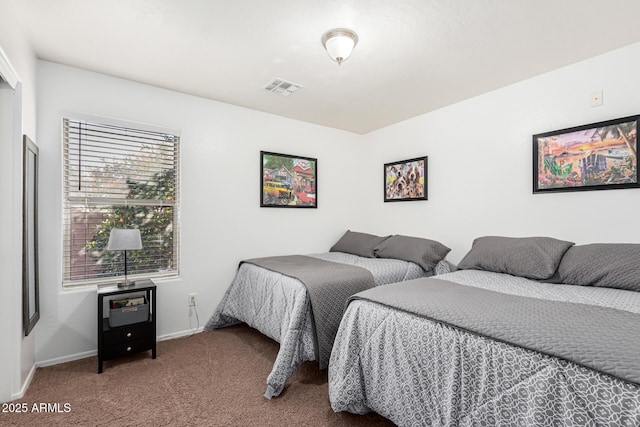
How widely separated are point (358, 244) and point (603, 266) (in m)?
2.25

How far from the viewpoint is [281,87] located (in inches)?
119

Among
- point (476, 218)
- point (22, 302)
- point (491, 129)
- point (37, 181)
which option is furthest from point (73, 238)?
point (491, 129)

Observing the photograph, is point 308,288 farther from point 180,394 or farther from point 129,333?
point 129,333

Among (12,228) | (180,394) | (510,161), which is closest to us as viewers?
(12,228)

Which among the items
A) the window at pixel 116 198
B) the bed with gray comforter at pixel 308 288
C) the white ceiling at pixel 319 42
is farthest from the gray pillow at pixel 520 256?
the window at pixel 116 198

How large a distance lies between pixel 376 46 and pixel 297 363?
2280mm

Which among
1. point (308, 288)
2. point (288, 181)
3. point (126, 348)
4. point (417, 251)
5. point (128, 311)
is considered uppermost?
point (288, 181)

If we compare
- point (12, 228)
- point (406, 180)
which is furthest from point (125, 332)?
point (406, 180)

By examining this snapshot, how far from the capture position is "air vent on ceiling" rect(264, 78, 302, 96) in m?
2.91

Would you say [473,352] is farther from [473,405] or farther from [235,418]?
[235,418]

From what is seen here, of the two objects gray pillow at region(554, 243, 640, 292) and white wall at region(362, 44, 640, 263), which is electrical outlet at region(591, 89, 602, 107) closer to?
white wall at region(362, 44, 640, 263)

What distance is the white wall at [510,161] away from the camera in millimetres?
2373

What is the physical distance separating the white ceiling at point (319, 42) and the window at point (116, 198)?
0.56 m

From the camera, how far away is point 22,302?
2.05 metres
